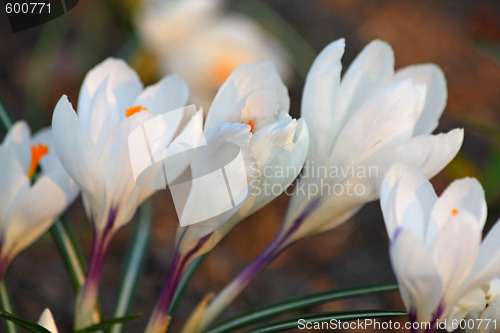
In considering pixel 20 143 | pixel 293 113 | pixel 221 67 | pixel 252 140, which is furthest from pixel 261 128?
pixel 293 113

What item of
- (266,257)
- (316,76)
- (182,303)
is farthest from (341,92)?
(182,303)

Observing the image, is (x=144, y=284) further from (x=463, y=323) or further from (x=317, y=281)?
(x=463, y=323)

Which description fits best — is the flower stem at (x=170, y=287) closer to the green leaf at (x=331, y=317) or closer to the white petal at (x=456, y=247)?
the green leaf at (x=331, y=317)

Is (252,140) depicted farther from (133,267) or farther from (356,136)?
(133,267)

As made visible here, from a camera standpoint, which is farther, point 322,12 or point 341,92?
point 322,12

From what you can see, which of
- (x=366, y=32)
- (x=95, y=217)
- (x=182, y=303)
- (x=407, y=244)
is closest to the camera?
(x=407, y=244)

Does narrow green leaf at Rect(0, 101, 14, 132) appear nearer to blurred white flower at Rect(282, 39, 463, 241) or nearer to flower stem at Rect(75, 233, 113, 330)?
flower stem at Rect(75, 233, 113, 330)

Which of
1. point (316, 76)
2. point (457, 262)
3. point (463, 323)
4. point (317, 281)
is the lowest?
point (317, 281)
